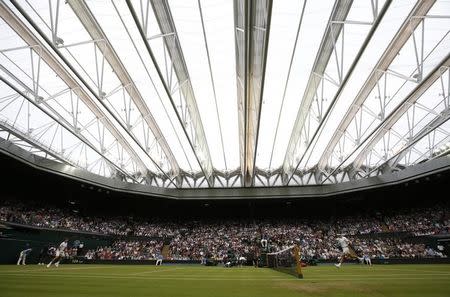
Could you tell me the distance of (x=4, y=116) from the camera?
22531 millimetres

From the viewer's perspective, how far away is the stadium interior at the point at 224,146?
574 inches

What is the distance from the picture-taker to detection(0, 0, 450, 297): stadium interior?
14.6 metres

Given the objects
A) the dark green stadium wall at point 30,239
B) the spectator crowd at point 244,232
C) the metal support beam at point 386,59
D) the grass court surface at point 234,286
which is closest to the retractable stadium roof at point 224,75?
the metal support beam at point 386,59

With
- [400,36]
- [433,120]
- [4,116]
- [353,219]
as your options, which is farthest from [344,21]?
[353,219]

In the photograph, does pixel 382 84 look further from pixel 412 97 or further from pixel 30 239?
pixel 30 239

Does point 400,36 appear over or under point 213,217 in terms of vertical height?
over

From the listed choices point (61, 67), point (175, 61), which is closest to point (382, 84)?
point (175, 61)

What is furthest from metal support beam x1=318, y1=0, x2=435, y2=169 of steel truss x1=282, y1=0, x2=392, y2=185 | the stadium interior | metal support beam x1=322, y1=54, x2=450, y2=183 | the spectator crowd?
the spectator crowd

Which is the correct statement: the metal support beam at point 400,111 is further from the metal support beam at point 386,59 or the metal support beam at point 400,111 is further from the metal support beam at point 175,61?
the metal support beam at point 175,61

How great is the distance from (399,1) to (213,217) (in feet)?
130

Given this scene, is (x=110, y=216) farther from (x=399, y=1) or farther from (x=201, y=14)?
(x=399, y=1)

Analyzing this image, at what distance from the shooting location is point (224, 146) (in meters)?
31.7

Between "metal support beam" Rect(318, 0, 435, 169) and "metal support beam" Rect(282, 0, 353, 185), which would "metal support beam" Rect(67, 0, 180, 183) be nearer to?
"metal support beam" Rect(282, 0, 353, 185)

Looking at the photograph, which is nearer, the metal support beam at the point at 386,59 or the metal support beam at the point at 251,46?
the metal support beam at the point at 251,46
